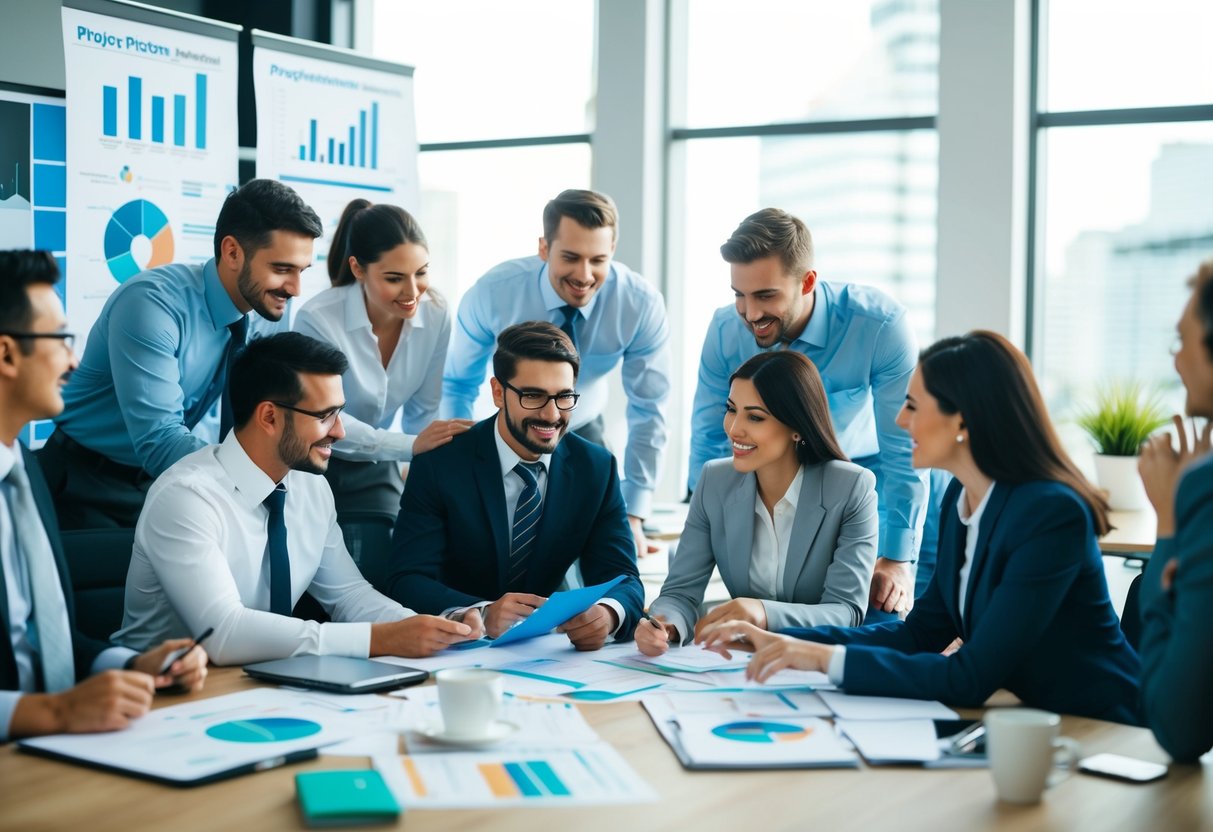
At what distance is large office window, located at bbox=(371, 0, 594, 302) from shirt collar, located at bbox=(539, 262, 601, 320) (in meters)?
2.56

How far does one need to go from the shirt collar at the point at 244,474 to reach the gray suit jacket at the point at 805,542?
890 millimetres

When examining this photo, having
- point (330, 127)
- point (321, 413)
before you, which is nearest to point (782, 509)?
point (321, 413)

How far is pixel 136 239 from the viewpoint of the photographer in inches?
199

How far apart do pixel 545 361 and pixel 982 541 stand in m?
1.14

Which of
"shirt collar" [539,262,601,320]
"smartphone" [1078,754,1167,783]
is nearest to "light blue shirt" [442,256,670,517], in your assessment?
"shirt collar" [539,262,601,320]

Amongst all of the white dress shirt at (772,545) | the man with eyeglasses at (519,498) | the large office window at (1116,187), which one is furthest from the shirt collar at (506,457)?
the large office window at (1116,187)

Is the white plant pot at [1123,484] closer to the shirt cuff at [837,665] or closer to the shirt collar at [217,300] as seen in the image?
the shirt cuff at [837,665]

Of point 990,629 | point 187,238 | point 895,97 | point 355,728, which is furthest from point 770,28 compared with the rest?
point 355,728

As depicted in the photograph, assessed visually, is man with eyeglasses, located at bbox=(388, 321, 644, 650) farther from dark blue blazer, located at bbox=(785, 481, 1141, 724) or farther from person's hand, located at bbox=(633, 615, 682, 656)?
dark blue blazer, located at bbox=(785, 481, 1141, 724)

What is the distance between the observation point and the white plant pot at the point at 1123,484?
14.1ft

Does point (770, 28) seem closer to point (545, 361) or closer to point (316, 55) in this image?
point (316, 55)

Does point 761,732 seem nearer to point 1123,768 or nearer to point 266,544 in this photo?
point 1123,768

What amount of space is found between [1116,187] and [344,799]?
183 inches

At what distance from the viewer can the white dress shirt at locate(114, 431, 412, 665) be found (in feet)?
7.26
